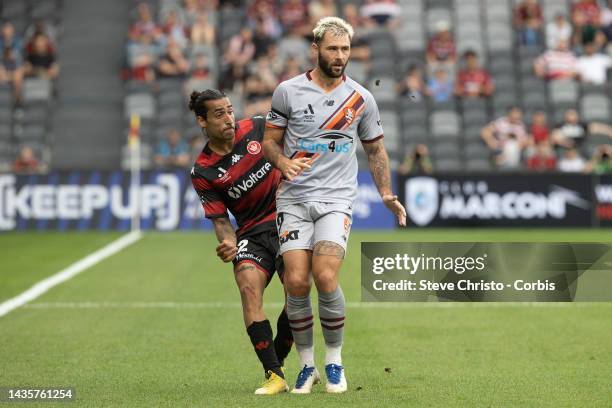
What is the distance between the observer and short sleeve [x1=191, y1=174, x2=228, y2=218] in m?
8.92

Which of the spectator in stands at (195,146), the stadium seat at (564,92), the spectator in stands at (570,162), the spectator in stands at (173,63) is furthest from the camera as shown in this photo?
the stadium seat at (564,92)

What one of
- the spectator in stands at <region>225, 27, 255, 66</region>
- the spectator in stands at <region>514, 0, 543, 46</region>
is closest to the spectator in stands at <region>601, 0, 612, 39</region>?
the spectator in stands at <region>514, 0, 543, 46</region>

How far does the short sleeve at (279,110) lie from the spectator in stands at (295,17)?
67.1ft

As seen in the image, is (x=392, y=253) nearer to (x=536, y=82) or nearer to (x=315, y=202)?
(x=315, y=202)

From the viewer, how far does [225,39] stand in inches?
1165

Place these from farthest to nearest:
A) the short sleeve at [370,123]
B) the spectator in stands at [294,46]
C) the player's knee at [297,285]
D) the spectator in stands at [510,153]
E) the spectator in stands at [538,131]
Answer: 1. the spectator in stands at [294,46]
2. the spectator in stands at [538,131]
3. the spectator in stands at [510,153]
4. the short sleeve at [370,123]
5. the player's knee at [297,285]

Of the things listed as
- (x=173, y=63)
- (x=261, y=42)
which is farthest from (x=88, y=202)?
(x=261, y=42)

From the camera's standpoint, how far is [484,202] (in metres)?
23.9

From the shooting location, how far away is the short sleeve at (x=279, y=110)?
8.35m

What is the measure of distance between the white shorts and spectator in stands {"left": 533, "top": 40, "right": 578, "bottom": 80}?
21194 millimetres

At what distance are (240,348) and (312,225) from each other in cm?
250

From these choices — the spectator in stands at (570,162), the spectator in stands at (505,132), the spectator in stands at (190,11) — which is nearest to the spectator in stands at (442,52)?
the spectator in stands at (505,132)

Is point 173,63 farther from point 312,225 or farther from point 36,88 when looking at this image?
point 312,225

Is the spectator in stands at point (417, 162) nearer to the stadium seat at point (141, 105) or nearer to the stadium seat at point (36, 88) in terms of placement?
the stadium seat at point (141, 105)
